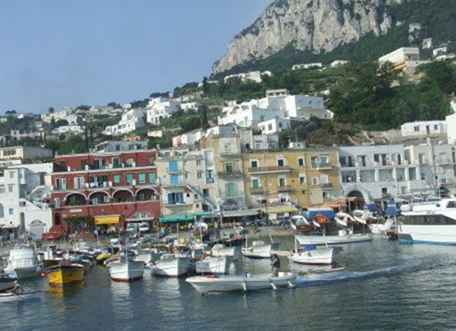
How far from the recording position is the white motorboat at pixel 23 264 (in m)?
51.0

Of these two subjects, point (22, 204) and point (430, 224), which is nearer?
point (430, 224)

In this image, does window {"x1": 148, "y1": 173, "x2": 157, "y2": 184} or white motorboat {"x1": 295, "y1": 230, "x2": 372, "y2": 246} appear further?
window {"x1": 148, "y1": 173, "x2": 157, "y2": 184}

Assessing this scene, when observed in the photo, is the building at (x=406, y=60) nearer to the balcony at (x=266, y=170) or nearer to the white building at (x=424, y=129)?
the white building at (x=424, y=129)

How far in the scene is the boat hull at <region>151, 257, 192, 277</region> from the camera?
4634cm

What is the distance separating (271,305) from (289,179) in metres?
44.8

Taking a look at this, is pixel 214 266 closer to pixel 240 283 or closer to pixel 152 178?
pixel 240 283

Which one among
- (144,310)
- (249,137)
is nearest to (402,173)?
(249,137)

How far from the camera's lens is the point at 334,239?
60781mm

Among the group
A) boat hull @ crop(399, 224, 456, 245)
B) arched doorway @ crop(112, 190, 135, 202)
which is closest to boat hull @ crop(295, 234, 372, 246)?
boat hull @ crop(399, 224, 456, 245)

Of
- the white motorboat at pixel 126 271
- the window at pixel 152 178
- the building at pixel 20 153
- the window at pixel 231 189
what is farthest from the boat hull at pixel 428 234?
the building at pixel 20 153

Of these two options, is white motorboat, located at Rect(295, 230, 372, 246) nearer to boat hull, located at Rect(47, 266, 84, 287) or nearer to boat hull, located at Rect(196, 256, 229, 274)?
boat hull, located at Rect(196, 256, 229, 274)

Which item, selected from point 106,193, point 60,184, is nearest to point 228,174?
point 106,193

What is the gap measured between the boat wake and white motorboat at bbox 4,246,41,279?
21.5m

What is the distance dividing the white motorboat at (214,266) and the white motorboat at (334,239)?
1259cm
